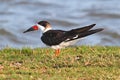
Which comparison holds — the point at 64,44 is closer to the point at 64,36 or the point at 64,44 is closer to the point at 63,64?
the point at 64,36

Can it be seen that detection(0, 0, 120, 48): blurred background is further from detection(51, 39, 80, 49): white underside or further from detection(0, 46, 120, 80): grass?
detection(51, 39, 80, 49): white underside

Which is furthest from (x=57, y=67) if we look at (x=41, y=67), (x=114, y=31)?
(x=114, y=31)

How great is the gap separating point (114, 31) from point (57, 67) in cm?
1030

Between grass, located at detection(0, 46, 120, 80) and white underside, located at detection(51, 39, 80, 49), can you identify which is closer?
grass, located at detection(0, 46, 120, 80)

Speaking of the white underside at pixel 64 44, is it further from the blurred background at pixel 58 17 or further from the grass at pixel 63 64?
the blurred background at pixel 58 17

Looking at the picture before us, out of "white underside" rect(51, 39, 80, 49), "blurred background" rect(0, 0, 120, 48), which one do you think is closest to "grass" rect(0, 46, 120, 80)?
"white underside" rect(51, 39, 80, 49)

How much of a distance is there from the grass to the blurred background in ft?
23.5

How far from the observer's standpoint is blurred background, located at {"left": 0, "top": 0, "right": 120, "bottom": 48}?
1920 cm

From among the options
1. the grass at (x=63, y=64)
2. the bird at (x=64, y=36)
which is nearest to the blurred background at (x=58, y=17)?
the grass at (x=63, y=64)

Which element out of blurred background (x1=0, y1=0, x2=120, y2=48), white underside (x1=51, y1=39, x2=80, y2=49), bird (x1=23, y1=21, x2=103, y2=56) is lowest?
blurred background (x1=0, y1=0, x2=120, y2=48)

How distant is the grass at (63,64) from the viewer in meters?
9.12

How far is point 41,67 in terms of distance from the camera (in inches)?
382

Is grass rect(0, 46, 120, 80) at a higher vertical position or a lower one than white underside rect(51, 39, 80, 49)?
lower

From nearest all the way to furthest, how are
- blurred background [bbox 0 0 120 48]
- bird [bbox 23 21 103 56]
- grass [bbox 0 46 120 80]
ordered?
grass [bbox 0 46 120 80], bird [bbox 23 21 103 56], blurred background [bbox 0 0 120 48]
